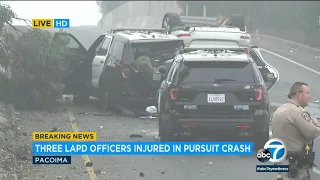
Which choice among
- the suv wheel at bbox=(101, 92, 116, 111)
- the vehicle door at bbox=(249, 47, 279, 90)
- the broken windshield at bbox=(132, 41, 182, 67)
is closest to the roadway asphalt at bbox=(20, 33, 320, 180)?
the suv wheel at bbox=(101, 92, 116, 111)

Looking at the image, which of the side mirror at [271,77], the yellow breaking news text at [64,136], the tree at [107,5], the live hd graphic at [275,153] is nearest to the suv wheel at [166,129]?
the yellow breaking news text at [64,136]

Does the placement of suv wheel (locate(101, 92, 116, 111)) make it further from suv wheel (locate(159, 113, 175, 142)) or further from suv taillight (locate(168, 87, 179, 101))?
suv taillight (locate(168, 87, 179, 101))

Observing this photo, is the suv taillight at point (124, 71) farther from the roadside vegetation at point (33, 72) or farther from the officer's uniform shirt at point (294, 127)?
the officer's uniform shirt at point (294, 127)

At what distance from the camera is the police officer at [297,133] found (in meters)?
7.72

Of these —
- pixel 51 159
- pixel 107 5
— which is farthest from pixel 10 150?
pixel 107 5

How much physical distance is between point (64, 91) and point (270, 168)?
12924 millimetres

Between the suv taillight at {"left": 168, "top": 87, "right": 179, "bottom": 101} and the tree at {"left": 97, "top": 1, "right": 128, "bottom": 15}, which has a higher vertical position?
the suv taillight at {"left": 168, "top": 87, "right": 179, "bottom": 101}

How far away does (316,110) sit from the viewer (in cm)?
1944

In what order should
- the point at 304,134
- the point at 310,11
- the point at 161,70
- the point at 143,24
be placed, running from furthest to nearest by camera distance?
the point at 143,24, the point at 310,11, the point at 161,70, the point at 304,134

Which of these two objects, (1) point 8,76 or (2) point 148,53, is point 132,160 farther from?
Answer: (1) point 8,76

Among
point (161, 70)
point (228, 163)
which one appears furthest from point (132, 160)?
point (161, 70)

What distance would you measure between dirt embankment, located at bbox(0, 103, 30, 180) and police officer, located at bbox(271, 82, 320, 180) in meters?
4.43

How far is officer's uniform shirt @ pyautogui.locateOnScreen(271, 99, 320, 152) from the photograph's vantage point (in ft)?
25.3

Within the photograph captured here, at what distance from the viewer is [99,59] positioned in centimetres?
1966
